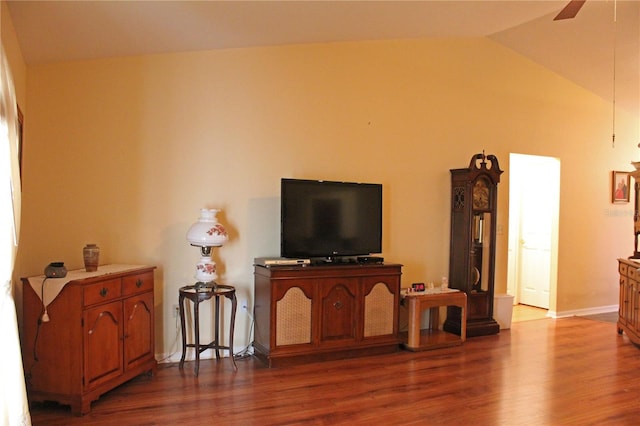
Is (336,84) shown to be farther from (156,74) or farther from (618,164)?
(618,164)

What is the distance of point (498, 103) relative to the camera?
5832mm

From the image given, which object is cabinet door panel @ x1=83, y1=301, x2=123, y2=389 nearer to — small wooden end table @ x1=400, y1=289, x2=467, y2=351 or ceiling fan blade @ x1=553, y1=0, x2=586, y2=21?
small wooden end table @ x1=400, y1=289, x2=467, y2=351

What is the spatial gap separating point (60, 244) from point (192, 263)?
1033 mm

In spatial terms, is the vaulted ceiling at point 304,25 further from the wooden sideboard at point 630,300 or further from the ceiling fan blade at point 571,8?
the wooden sideboard at point 630,300

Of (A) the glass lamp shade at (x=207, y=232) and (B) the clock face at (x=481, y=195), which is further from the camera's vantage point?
(B) the clock face at (x=481, y=195)

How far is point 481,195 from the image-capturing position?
5473 millimetres

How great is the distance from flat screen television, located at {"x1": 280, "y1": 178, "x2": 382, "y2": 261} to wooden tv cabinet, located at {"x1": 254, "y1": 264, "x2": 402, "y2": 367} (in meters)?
0.23

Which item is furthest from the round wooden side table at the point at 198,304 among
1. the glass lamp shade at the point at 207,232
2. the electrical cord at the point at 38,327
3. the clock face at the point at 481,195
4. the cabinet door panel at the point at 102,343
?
the clock face at the point at 481,195

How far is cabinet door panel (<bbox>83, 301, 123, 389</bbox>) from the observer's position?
10.6ft

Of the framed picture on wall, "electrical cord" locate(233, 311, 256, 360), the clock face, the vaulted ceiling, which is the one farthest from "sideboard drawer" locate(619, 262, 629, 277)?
"electrical cord" locate(233, 311, 256, 360)

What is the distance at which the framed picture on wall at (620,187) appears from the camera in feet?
22.4

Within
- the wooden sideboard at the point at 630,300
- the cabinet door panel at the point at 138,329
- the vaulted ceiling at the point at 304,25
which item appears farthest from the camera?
the wooden sideboard at the point at 630,300

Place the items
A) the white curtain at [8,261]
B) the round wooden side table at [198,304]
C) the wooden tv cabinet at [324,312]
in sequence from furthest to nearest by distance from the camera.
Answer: the wooden tv cabinet at [324,312] < the round wooden side table at [198,304] < the white curtain at [8,261]

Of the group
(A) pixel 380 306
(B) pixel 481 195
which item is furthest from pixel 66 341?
(B) pixel 481 195
